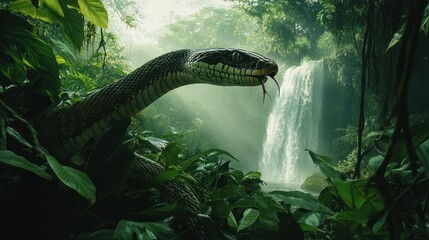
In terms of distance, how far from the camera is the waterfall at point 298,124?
22.1m

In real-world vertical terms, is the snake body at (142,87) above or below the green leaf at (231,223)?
above

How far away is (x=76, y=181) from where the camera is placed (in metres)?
1.24

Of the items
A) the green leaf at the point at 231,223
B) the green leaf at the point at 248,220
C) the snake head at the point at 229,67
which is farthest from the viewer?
the snake head at the point at 229,67

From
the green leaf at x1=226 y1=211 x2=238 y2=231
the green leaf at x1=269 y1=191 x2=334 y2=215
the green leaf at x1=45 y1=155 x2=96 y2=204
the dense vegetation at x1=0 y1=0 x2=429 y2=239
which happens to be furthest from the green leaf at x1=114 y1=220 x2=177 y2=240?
the green leaf at x1=269 y1=191 x2=334 y2=215

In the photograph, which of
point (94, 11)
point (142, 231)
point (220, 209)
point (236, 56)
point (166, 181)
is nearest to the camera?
point (142, 231)

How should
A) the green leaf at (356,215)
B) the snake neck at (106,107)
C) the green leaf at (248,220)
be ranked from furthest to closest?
the snake neck at (106,107) < the green leaf at (248,220) < the green leaf at (356,215)

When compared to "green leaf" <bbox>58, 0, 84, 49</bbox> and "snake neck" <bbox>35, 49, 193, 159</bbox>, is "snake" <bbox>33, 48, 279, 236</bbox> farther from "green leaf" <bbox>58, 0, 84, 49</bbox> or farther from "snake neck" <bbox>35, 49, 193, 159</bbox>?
"green leaf" <bbox>58, 0, 84, 49</bbox>

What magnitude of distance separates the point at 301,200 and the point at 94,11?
64.1 inches

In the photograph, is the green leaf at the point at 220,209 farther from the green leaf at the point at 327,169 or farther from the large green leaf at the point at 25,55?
the large green leaf at the point at 25,55

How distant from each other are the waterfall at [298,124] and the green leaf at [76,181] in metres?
21.3

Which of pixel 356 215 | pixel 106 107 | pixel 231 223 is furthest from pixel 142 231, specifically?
pixel 106 107

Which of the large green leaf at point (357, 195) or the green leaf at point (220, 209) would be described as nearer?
the large green leaf at point (357, 195)

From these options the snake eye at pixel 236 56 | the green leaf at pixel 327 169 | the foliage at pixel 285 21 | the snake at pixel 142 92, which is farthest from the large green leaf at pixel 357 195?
the foliage at pixel 285 21

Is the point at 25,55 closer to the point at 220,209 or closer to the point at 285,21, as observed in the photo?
the point at 220,209
